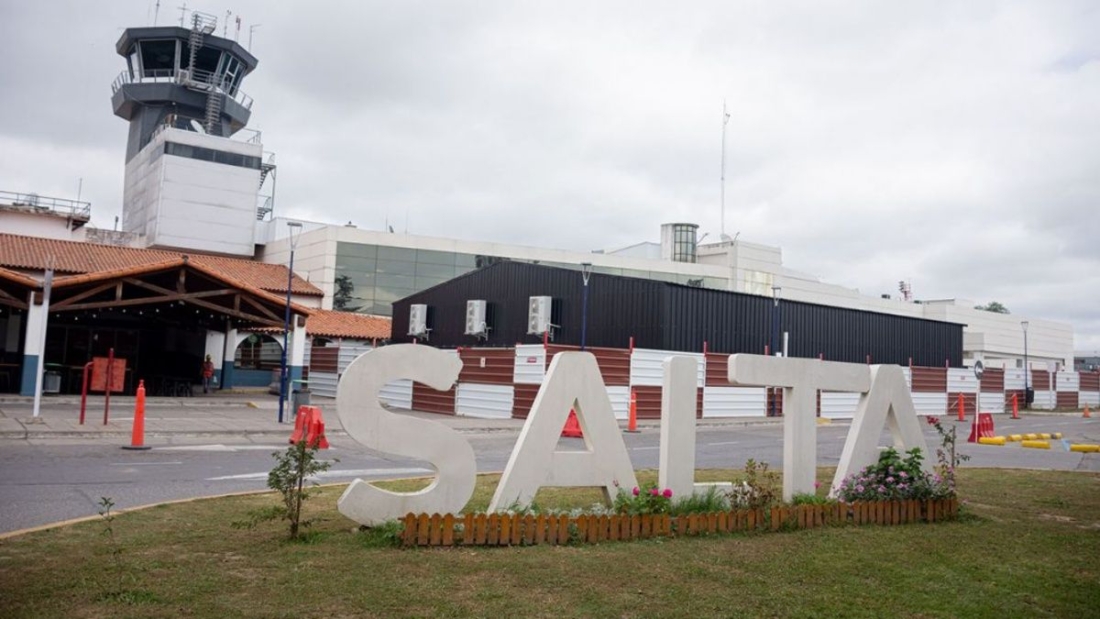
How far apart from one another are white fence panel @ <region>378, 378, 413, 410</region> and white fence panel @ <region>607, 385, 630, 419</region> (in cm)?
933

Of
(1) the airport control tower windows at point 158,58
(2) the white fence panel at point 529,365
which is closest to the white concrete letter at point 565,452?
(2) the white fence panel at point 529,365

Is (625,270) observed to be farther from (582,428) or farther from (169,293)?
(582,428)

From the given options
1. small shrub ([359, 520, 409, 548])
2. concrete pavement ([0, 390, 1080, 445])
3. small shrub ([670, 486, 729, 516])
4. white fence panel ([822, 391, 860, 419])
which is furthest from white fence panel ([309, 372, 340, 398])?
small shrub ([359, 520, 409, 548])

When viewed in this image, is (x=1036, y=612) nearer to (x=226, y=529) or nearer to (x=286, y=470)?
(x=286, y=470)

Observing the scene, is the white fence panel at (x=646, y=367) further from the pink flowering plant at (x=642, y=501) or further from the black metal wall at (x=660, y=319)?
the pink flowering plant at (x=642, y=501)

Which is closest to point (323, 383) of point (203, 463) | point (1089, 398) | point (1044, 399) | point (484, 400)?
point (484, 400)

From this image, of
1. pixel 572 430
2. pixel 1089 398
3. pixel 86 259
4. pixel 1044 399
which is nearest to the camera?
pixel 572 430

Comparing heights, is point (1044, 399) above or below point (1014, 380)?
below

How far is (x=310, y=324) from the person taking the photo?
47219 mm

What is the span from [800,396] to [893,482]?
4.91 ft

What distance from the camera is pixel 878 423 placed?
9.88 m

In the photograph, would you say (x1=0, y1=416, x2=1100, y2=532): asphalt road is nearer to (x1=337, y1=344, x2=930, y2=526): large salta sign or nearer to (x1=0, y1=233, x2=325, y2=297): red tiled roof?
(x1=337, y1=344, x2=930, y2=526): large salta sign

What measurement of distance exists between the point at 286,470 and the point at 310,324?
41472mm

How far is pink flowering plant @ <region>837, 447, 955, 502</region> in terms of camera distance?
947cm
